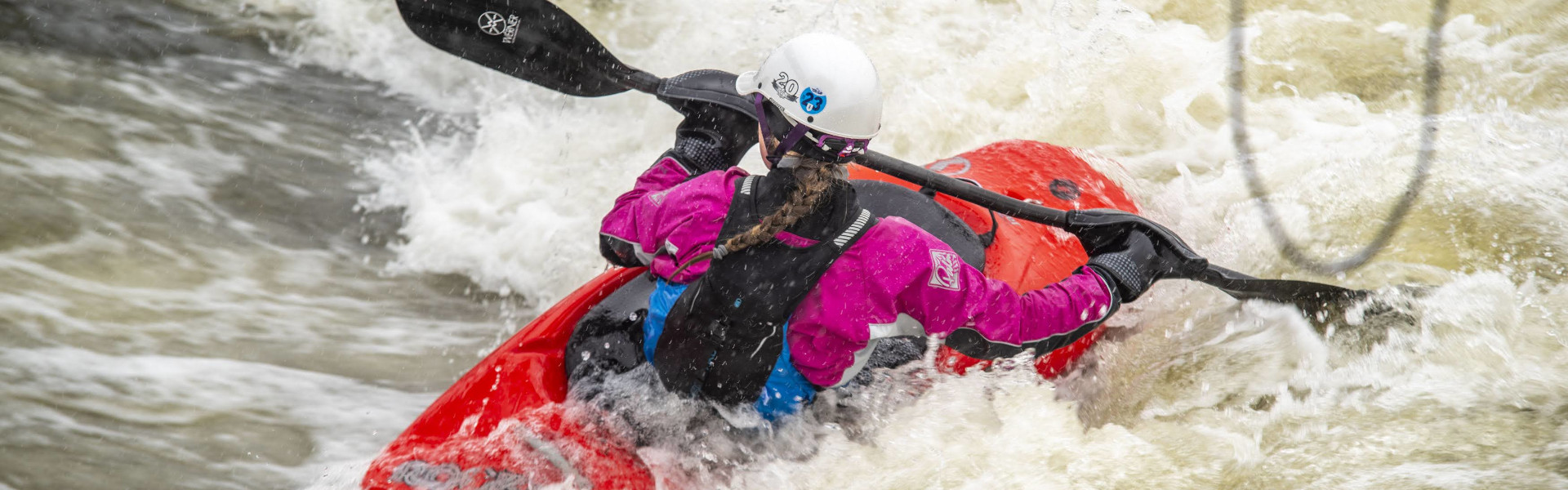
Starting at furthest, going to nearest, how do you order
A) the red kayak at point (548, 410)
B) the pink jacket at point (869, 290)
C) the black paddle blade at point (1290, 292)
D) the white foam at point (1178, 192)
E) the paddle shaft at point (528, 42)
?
1. the paddle shaft at point (528, 42)
2. the black paddle blade at point (1290, 292)
3. the white foam at point (1178, 192)
4. the red kayak at point (548, 410)
5. the pink jacket at point (869, 290)

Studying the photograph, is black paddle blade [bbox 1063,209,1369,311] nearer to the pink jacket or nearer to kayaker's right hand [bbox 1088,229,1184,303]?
kayaker's right hand [bbox 1088,229,1184,303]

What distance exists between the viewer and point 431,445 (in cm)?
215

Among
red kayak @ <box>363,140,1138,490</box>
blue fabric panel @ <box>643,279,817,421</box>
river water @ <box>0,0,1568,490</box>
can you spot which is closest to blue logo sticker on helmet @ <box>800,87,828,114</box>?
blue fabric panel @ <box>643,279,817,421</box>

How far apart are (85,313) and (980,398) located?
135 inches

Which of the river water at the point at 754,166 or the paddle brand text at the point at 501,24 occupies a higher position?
the paddle brand text at the point at 501,24

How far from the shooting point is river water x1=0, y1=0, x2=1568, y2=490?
8.23ft

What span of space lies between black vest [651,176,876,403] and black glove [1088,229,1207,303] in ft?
2.40

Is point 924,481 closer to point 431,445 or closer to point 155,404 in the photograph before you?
point 431,445

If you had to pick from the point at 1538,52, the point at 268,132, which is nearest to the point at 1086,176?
the point at 1538,52

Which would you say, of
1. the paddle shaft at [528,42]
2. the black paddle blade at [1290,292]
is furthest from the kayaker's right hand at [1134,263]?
the paddle shaft at [528,42]

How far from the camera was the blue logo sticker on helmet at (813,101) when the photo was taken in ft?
5.98

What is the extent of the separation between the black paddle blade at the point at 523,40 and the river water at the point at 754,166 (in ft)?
4.43

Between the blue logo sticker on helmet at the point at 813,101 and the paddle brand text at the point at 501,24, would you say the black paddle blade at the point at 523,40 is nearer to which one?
the paddle brand text at the point at 501,24

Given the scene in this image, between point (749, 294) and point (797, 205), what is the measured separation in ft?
0.72
